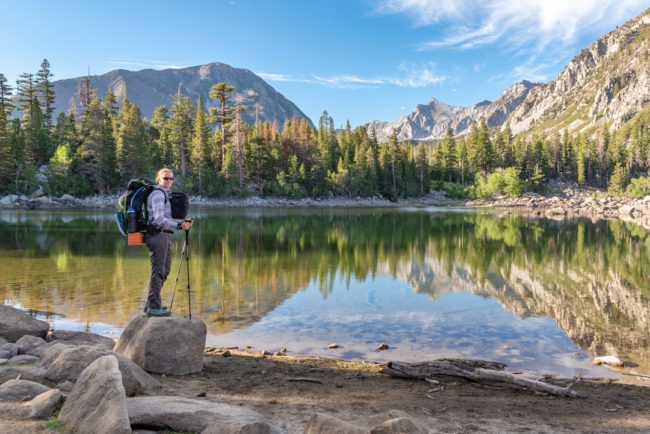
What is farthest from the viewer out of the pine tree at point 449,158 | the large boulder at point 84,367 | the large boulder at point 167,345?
the pine tree at point 449,158

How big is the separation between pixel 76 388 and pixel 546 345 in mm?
8541

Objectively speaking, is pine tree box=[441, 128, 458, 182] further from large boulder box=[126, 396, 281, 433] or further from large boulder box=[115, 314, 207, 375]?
large boulder box=[126, 396, 281, 433]

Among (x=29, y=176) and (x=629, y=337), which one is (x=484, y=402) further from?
(x=29, y=176)

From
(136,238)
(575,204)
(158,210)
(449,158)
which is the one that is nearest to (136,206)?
(158,210)

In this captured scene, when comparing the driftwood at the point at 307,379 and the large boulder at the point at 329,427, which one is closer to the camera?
the large boulder at the point at 329,427

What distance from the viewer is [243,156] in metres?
89.6

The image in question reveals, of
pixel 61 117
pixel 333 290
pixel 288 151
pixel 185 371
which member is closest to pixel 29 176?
pixel 61 117

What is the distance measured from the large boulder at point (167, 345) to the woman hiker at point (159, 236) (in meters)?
0.48

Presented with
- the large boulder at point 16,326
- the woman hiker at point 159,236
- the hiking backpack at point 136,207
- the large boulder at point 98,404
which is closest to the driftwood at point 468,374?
the woman hiker at point 159,236

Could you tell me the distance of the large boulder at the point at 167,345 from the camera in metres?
6.05

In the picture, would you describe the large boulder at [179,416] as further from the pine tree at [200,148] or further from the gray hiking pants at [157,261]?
the pine tree at [200,148]

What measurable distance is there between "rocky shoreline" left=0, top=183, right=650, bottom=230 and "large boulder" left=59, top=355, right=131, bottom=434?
49530 mm

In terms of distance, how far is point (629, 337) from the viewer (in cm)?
926


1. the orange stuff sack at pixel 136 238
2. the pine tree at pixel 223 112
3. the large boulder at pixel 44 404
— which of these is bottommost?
the large boulder at pixel 44 404
